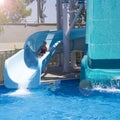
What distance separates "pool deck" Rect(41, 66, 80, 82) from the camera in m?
14.9

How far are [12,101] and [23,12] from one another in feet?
79.1

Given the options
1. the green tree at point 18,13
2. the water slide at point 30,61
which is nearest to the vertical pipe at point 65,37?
the water slide at point 30,61

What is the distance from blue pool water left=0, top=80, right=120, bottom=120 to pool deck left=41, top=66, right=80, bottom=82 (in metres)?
0.95

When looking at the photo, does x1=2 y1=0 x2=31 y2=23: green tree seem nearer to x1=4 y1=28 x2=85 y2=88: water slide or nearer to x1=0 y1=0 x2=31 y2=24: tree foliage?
x1=0 y1=0 x2=31 y2=24: tree foliage

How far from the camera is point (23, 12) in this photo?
34438 millimetres

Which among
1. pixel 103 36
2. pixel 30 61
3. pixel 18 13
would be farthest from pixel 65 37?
pixel 18 13

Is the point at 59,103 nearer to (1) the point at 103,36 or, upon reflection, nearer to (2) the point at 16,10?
(1) the point at 103,36

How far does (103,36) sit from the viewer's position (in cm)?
1351

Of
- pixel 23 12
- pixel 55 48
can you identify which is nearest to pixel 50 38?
pixel 55 48

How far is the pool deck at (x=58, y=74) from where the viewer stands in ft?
48.9

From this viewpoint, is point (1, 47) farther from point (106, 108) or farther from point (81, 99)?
point (106, 108)

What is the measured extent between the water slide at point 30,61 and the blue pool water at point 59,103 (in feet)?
1.42

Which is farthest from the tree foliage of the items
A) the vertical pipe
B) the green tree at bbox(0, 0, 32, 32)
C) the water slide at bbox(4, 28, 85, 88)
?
the vertical pipe

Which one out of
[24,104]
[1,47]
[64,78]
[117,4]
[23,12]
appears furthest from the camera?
[23,12]
